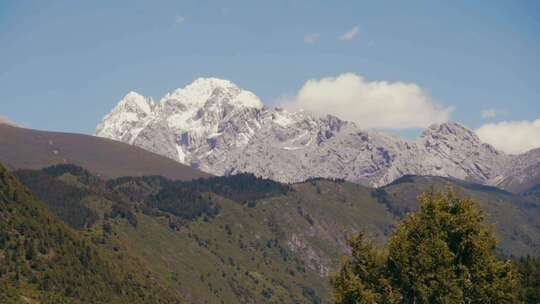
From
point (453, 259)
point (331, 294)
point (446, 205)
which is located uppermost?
point (446, 205)

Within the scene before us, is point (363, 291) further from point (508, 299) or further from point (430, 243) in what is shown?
A: point (508, 299)

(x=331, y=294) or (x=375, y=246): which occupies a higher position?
(x=375, y=246)

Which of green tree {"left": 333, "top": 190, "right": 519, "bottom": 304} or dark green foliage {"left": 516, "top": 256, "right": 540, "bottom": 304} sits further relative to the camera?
dark green foliage {"left": 516, "top": 256, "right": 540, "bottom": 304}

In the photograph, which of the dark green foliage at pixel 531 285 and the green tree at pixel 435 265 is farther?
the dark green foliage at pixel 531 285

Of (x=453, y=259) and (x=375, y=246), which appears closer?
(x=453, y=259)

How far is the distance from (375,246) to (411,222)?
6.18 metres

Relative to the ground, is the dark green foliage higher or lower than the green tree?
higher

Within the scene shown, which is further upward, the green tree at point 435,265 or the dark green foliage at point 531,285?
the dark green foliage at point 531,285

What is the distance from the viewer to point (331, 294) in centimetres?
9025

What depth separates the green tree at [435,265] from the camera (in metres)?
82.5

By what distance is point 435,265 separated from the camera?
274ft

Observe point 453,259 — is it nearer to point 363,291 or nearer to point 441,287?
point 441,287

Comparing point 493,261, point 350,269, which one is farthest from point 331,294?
point 493,261

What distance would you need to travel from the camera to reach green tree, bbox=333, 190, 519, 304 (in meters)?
82.5
